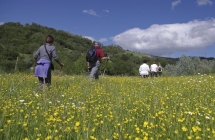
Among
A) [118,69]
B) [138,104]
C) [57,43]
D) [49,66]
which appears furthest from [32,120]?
[57,43]

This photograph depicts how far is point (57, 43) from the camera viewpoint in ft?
344

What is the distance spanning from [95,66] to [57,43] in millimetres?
98887

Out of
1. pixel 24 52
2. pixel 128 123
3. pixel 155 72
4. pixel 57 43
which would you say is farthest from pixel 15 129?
pixel 57 43

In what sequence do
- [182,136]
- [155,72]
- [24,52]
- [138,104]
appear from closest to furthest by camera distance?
[182,136], [138,104], [155,72], [24,52]

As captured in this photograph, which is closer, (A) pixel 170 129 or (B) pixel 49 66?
(A) pixel 170 129

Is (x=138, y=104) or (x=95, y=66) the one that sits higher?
(x=95, y=66)

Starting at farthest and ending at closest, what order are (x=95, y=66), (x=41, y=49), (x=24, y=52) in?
1. (x=24, y=52)
2. (x=95, y=66)
3. (x=41, y=49)

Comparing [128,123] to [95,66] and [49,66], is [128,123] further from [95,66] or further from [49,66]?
[95,66]

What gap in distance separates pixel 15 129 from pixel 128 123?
1.45 m

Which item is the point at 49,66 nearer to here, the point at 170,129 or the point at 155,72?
the point at 170,129


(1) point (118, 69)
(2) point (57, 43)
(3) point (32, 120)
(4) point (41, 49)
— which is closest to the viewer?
(3) point (32, 120)

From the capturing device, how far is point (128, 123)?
318 cm

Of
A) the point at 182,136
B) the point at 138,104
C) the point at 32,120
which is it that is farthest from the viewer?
the point at 138,104

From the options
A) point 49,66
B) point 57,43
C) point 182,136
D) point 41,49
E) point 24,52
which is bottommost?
point 182,136
